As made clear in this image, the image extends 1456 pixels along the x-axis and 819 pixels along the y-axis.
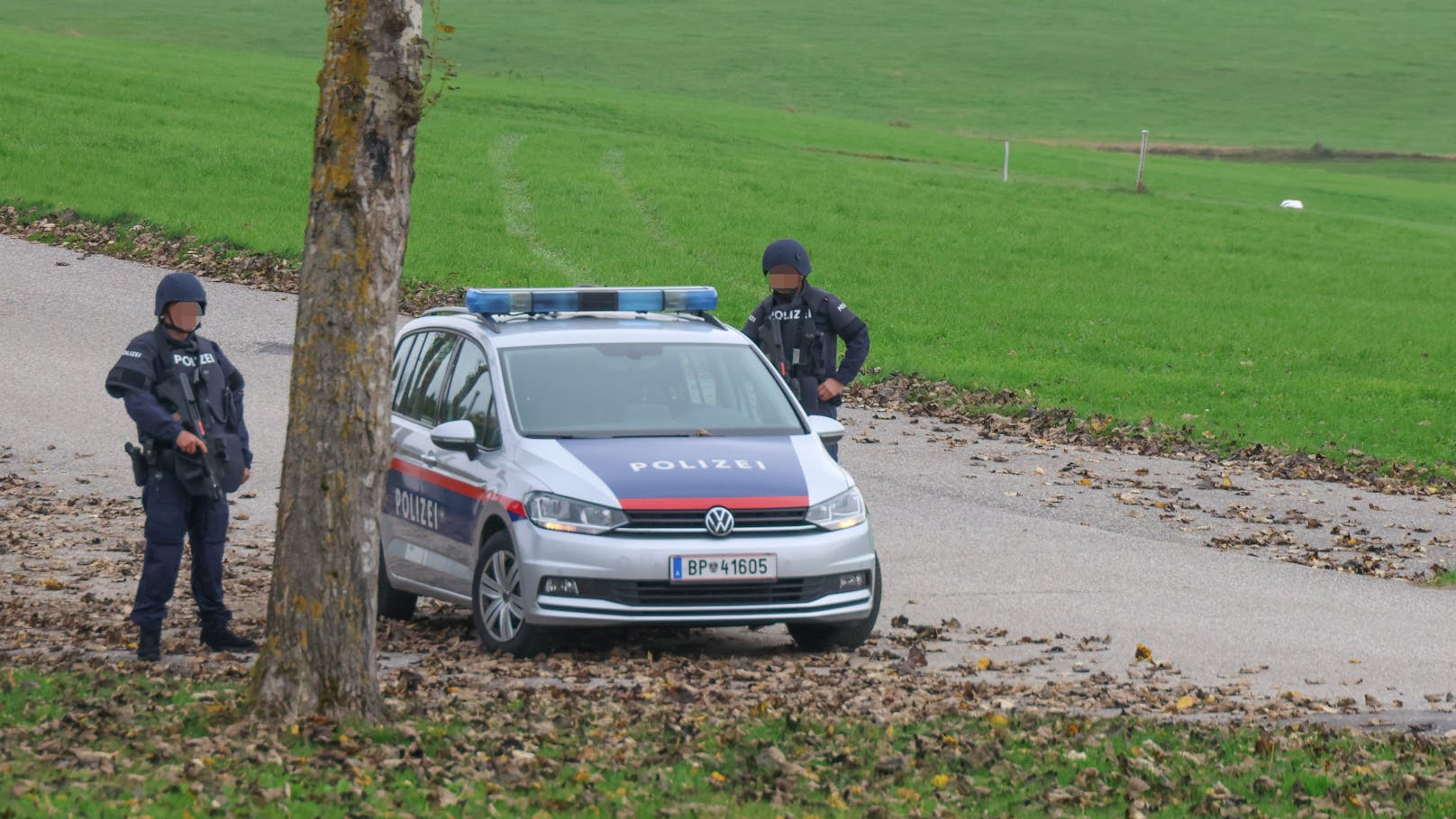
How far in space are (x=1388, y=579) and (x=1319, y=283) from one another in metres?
22.1

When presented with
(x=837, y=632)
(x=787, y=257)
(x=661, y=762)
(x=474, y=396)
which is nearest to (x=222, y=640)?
(x=474, y=396)

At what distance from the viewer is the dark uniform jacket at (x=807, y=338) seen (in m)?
12.2

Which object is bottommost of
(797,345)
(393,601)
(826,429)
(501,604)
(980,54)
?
(393,601)

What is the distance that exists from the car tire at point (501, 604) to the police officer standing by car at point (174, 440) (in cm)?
128

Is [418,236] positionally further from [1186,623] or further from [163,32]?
[163,32]

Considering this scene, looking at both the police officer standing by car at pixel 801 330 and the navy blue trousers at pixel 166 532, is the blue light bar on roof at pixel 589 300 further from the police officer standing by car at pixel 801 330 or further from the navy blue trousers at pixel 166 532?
the navy blue trousers at pixel 166 532

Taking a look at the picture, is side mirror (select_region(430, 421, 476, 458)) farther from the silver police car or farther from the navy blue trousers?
the navy blue trousers

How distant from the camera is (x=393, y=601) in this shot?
1069cm

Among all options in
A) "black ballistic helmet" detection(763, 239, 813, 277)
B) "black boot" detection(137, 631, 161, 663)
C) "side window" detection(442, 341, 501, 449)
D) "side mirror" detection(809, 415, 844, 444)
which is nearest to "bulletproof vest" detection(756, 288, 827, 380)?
"black ballistic helmet" detection(763, 239, 813, 277)

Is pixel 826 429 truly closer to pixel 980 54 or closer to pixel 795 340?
pixel 795 340

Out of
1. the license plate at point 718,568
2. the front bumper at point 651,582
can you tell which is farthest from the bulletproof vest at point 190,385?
the license plate at point 718,568

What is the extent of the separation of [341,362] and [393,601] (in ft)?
12.6

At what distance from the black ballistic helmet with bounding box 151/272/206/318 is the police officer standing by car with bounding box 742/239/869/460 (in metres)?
4.16

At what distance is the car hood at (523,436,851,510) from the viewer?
889 cm
